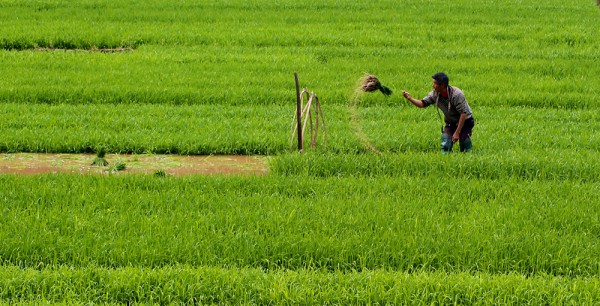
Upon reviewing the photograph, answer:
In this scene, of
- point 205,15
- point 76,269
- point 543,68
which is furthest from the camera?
point 205,15

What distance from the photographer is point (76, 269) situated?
6.64m

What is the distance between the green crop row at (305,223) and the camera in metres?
6.98

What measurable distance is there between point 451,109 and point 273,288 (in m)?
4.23

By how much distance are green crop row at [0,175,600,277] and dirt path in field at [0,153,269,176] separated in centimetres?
98

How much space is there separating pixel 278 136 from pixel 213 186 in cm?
249

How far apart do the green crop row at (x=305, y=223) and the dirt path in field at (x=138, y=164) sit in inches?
38.7

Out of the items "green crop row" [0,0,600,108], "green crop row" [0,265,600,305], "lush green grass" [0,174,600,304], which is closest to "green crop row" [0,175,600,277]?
"lush green grass" [0,174,600,304]

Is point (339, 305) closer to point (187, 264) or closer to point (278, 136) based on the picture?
point (187, 264)

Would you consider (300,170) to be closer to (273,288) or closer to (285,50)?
(273,288)

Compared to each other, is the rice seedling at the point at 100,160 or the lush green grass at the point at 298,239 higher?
the lush green grass at the point at 298,239

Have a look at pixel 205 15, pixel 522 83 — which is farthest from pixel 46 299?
pixel 205 15

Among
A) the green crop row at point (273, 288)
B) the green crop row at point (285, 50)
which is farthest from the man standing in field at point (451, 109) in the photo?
the green crop row at point (285, 50)

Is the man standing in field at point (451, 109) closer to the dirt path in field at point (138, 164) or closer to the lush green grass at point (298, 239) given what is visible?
the lush green grass at point (298, 239)

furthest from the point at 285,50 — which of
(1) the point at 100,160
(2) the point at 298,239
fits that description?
(2) the point at 298,239
